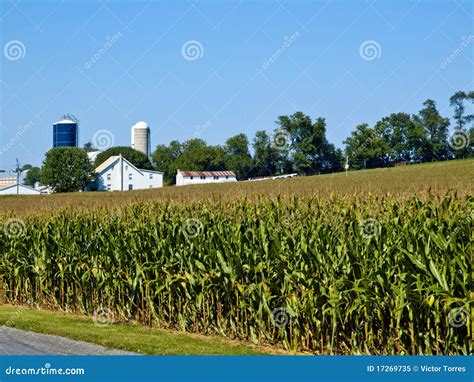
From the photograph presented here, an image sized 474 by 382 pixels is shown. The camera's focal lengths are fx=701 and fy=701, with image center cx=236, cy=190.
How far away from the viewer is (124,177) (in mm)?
61156

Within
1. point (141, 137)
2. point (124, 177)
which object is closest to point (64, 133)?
point (141, 137)

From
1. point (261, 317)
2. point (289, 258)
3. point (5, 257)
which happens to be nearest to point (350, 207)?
point (289, 258)

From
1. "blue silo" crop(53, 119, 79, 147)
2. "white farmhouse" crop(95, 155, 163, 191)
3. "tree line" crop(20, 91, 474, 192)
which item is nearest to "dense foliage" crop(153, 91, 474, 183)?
"tree line" crop(20, 91, 474, 192)

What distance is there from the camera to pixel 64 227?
54.2 feet

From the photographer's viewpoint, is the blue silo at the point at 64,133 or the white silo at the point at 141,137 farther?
the blue silo at the point at 64,133

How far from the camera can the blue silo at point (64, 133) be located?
81.6 metres

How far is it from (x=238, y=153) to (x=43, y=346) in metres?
40.1

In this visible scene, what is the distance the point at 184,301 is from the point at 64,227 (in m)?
5.25

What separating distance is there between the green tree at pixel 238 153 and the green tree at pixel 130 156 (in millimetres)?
20736

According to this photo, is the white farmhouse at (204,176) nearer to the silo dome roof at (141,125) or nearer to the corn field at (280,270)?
the silo dome roof at (141,125)

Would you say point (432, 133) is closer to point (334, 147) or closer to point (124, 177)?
point (334, 147)

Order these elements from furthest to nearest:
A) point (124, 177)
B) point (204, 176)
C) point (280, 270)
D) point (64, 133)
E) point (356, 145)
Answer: point (64, 133) < point (124, 177) < point (204, 176) < point (356, 145) < point (280, 270)

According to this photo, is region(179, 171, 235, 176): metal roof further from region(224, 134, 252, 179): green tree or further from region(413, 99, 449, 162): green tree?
region(413, 99, 449, 162): green tree

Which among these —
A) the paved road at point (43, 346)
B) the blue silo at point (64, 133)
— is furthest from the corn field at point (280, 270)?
the blue silo at point (64, 133)
